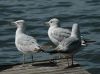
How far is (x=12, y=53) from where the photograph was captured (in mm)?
15844

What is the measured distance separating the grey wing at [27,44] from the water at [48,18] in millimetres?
3240

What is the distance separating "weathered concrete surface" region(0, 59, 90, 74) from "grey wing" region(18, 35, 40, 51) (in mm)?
398

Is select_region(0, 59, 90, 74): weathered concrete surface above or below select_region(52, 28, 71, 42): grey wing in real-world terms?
below

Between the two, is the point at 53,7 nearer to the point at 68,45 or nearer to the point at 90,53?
the point at 90,53

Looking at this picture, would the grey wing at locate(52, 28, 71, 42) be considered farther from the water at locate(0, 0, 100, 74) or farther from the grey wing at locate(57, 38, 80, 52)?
the water at locate(0, 0, 100, 74)

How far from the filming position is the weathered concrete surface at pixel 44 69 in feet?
34.4

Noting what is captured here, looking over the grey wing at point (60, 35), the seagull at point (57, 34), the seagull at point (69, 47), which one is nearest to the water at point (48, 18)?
the seagull at point (57, 34)

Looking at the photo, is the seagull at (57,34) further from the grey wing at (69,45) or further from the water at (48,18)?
the water at (48,18)

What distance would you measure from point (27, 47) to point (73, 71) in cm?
109

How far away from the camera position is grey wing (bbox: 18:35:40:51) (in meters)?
10.7

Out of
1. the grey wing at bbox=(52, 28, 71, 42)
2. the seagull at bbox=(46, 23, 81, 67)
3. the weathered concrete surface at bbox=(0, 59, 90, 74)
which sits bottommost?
the weathered concrete surface at bbox=(0, 59, 90, 74)

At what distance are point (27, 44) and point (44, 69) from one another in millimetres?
657

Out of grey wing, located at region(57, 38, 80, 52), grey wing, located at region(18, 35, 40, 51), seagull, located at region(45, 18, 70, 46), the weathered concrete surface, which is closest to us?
the weathered concrete surface

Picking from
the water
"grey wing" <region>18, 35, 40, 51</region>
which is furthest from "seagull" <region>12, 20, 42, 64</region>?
the water
